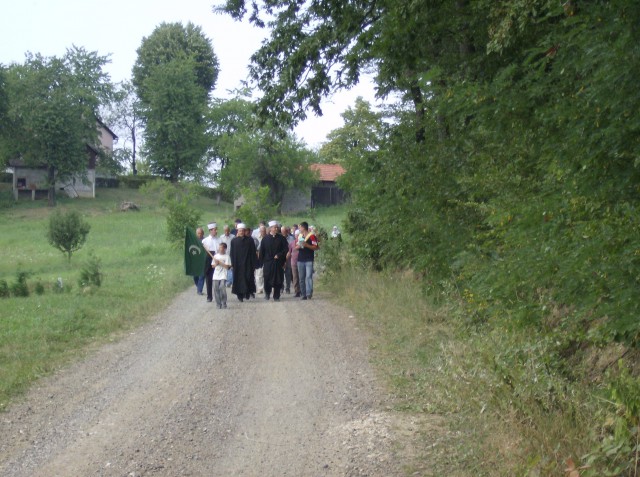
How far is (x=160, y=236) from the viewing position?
5428 cm

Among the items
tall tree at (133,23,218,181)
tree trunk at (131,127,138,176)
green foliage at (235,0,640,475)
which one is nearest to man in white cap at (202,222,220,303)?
green foliage at (235,0,640,475)

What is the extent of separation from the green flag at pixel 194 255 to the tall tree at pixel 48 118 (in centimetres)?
6055

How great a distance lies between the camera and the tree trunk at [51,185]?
3024 inches

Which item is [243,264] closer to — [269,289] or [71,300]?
[269,289]

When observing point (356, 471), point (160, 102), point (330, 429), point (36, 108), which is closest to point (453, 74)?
point (330, 429)

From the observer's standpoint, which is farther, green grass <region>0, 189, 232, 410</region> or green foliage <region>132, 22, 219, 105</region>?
green foliage <region>132, 22, 219, 105</region>

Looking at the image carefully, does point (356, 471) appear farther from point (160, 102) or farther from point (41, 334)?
point (160, 102)

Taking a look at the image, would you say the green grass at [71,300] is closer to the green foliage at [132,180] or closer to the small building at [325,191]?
the small building at [325,191]

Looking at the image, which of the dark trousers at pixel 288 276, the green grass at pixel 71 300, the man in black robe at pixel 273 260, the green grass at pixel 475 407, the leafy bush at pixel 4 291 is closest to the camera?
the green grass at pixel 475 407

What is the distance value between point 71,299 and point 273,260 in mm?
4820

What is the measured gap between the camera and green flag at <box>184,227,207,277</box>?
19.9 m

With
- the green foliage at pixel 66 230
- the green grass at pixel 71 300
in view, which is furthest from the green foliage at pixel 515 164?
the green foliage at pixel 66 230

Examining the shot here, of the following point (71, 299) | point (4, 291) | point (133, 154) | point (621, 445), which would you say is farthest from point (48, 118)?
point (621, 445)

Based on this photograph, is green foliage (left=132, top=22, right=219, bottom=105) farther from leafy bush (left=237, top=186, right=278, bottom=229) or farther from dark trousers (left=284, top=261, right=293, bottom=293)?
dark trousers (left=284, top=261, right=293, bottom=293)
